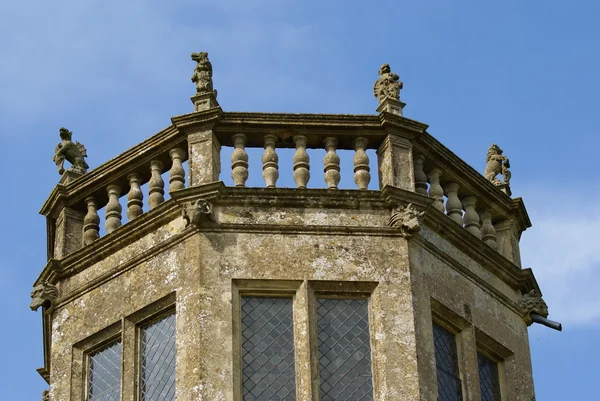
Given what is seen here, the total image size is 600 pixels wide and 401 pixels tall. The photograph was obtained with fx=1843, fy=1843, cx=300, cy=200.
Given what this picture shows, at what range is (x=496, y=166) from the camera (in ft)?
84.2

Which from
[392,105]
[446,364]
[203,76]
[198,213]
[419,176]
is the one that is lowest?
[446,364]

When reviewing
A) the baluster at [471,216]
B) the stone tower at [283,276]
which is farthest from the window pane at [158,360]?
the baluster at [471,216]

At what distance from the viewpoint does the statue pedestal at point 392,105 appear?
78.1 feet

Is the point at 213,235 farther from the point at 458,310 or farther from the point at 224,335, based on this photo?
the point at 458,310

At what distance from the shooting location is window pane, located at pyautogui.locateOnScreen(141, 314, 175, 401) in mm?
21906

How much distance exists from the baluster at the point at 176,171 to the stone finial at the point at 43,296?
2067 mm

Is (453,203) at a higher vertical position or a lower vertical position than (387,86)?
lower

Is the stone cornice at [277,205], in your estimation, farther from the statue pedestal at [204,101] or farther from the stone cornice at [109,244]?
the statue pedestal at [204,101]

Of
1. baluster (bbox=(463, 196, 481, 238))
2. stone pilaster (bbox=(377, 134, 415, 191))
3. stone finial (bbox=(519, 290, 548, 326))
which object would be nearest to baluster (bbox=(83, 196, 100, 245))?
stone pilaster (bbox=(377, 134, 415, 191))

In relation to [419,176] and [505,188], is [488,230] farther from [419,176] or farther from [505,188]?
[419,176]

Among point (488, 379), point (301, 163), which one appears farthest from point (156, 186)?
point (488, 379)

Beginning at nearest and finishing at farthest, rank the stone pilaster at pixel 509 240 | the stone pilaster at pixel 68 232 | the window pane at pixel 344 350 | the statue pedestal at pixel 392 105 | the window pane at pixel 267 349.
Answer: the window pane at pixel 267 349
the window pane at pixel 344 350
the statue pedestal at pixel 392 105
the stone pilaster at pixel 68 232
the stone pilaster at pixel 509 240

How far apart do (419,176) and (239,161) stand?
2385 mm

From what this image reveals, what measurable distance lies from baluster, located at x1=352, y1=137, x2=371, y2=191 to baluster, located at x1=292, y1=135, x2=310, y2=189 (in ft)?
2.03
